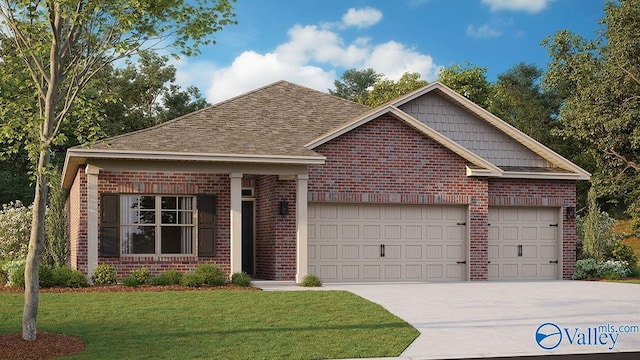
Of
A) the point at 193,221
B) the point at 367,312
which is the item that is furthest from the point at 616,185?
the point at 367,312

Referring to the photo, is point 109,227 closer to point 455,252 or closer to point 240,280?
point 240,280

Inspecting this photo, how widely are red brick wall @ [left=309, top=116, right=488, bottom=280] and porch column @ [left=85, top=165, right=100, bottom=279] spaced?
17.9 feet

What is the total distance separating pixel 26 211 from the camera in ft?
82.1

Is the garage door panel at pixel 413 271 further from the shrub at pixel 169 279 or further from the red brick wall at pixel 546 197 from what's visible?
the shrub at pixel 169 279

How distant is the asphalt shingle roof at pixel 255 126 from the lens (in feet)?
62.6

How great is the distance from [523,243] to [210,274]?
9.91m

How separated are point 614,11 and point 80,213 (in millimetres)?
25417

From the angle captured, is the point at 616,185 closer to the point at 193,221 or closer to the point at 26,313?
the point at 193,221

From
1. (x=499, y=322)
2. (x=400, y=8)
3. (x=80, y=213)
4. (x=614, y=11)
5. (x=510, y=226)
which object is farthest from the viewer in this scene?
(x=614, y=11)

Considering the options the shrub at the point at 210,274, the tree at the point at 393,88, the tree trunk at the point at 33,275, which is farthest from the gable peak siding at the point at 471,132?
the tree at the point at 393,88

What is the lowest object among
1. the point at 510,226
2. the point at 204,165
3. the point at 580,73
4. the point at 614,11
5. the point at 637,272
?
the point at 637,272

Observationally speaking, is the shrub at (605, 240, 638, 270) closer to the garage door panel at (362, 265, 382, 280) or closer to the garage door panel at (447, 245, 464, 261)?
the garage door panel at (447, 245, 464, 261)

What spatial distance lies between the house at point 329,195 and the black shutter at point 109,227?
0.08ft

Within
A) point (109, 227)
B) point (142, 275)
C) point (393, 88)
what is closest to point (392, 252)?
point (142, 275)
